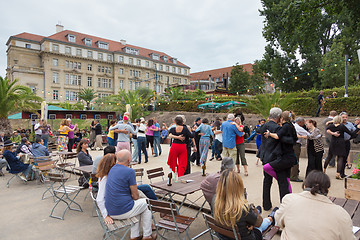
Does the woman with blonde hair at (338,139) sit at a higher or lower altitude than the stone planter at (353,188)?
higher

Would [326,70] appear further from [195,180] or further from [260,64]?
[195,180]

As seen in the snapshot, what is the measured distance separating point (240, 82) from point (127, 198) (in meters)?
38.5

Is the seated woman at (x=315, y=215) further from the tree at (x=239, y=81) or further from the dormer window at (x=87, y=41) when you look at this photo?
the dormer window at (x=87, y=41)

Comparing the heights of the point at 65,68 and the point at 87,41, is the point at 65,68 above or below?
below

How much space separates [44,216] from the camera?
15.2 feet

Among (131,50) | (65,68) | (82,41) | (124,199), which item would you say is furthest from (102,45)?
(124,199)

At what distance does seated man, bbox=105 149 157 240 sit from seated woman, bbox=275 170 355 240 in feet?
6.47

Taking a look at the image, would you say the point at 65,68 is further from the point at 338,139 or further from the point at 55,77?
the point at 338,139

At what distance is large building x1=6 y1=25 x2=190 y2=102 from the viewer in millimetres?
49781

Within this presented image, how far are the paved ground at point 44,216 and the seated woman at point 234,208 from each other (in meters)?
1.46

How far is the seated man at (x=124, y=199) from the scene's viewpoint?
129 inches

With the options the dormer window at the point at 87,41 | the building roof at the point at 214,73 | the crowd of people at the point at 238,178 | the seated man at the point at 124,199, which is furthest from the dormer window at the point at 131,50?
the seated man at the point at 124,199

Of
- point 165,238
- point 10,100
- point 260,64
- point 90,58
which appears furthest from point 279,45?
point 90,58

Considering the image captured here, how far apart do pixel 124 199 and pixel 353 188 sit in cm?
364
